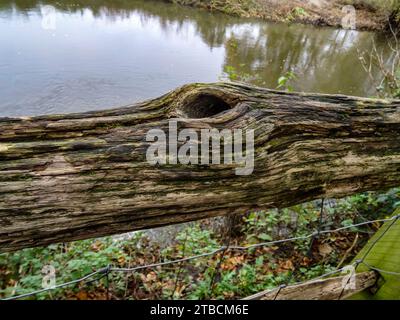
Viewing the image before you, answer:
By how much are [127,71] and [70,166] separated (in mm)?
7809

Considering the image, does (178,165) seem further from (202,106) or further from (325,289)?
(325,289)

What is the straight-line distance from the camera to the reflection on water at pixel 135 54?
6980mm

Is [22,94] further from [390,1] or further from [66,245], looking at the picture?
[390,1]

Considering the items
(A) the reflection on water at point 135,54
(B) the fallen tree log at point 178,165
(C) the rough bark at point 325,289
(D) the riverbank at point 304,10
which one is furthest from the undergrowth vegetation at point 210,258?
(D) the riverbank at point 304,10

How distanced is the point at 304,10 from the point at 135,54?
1423 centimetres

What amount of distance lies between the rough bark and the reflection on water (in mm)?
6030

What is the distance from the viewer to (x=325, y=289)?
5.24ft

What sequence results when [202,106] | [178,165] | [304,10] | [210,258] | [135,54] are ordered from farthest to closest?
1. [304,10]
2. [135,54]
3. [210,258]
4. [202,106]
5. [178,165]

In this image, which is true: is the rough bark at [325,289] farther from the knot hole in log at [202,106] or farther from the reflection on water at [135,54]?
the reflection on water at [135,54]

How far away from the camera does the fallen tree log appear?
100cm

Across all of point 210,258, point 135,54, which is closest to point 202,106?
point 210,258

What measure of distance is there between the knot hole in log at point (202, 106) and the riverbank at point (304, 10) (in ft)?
54.6

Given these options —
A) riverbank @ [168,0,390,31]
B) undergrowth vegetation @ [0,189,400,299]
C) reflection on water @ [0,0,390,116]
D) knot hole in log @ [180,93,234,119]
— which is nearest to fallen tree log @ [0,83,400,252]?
knot hole in log @ [180,93,234,119]

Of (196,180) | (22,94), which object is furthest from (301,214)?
(22,94)
